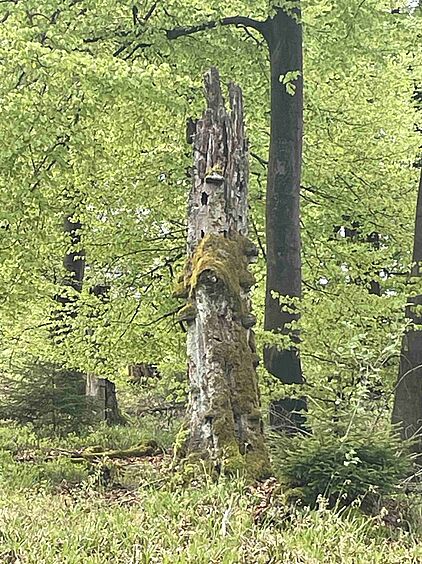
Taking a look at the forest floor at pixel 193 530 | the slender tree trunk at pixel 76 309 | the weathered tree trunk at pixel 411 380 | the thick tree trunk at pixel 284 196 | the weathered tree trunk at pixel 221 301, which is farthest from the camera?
the slender tree trunk at pixel 76 309

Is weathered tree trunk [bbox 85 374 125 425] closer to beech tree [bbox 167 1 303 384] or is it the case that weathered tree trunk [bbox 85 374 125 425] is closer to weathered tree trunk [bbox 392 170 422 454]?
beech tree [bbox 167 1 303 384]

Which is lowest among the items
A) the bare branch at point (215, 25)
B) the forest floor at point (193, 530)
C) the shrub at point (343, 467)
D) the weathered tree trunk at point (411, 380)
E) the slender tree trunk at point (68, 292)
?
the forest floor at point (193, 530)

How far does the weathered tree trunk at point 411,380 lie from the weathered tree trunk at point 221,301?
2.22 m

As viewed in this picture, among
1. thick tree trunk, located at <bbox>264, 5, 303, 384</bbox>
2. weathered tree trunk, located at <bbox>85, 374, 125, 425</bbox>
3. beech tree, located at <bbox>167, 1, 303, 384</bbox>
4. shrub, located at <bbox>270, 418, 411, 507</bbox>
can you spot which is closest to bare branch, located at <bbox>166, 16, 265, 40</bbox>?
beech tree, located at <bbox>167, 1, 303, 384</bbox>

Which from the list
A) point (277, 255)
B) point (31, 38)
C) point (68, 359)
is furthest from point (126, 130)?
point (68, 359)

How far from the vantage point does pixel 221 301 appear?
6.57 meters

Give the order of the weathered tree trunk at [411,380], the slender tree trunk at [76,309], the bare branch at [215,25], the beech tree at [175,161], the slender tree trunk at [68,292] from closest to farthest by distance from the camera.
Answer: the weathered tree trunk at [411,380], the beech tree at [175,161], the bare branch at [215,25], the slender tree trunk at [68,292], the slender tree trunk at [76,309]

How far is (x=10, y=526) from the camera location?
4234mm

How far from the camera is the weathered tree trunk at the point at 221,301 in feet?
20.5

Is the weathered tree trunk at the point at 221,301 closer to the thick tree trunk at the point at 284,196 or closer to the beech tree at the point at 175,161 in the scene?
the beech tree at the point at 175,161

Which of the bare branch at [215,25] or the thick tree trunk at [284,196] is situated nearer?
the thick tree trunk at [284,196]

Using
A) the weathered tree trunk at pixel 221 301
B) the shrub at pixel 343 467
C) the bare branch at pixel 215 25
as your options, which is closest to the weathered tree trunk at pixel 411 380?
the weathered tree trunk at pixel 221 301

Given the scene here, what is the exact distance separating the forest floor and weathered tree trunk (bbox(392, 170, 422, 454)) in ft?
8.82

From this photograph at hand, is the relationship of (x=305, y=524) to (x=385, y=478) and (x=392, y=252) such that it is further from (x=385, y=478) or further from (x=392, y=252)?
(x=392, y=252)
